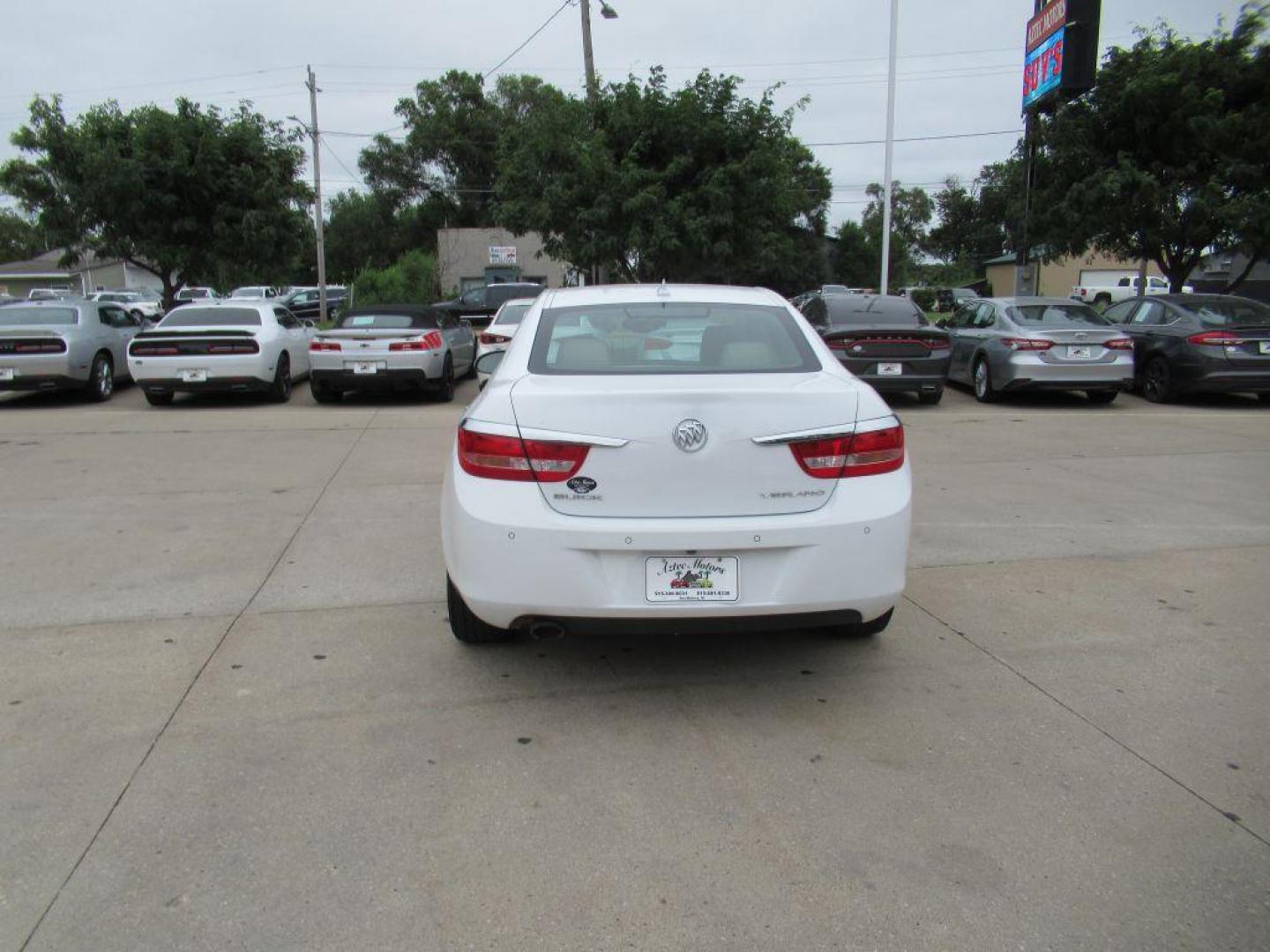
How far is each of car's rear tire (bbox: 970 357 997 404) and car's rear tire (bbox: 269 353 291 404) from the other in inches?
379

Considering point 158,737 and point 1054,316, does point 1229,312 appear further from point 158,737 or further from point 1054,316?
point 158,737

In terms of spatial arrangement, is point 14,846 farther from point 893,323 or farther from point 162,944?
point 893,323

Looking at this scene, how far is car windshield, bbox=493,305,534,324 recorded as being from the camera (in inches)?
565

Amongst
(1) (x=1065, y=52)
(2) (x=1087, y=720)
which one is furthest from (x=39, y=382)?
(1) (x=1065, y=52)

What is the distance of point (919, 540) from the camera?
6.10 metres

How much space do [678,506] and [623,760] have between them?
90cm

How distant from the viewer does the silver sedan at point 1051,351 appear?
12211mm

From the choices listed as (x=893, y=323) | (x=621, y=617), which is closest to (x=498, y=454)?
(x=621, y=617)

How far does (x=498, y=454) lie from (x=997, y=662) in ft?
7.66

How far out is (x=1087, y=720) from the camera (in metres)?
3.62

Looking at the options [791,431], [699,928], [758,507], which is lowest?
[699,928]

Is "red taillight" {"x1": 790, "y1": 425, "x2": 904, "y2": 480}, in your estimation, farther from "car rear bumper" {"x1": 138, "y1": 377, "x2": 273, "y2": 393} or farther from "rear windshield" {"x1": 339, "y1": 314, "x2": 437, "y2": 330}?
"car rear bumper" {"x1": 138, "y1": 377, "x2": 273, "y2": 393}

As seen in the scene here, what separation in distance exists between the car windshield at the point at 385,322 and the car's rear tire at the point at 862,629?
Answer: 31.3 feet

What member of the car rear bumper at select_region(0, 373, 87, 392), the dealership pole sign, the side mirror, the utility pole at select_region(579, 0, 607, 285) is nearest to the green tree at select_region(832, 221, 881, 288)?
the utility pole at select_region(579, 0, 607, 285)
